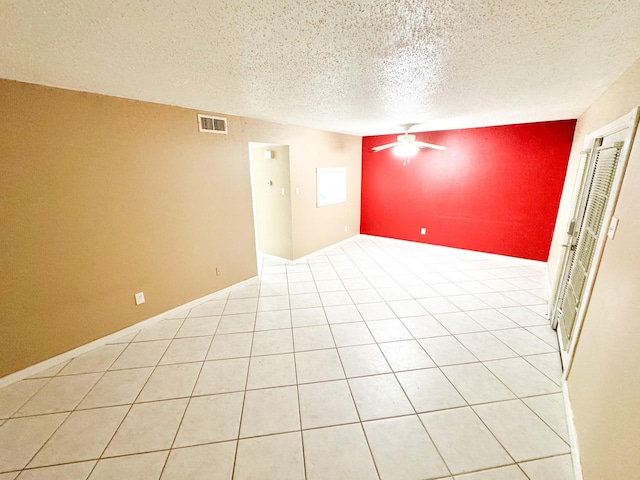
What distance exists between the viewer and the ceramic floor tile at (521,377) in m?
2.01

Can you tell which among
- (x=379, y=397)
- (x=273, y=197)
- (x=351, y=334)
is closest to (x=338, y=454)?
(x=379, y=397)

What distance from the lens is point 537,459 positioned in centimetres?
153

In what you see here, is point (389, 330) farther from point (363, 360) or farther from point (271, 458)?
point (271, 458)

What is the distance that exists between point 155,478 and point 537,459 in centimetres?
224

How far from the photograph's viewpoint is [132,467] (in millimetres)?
1507

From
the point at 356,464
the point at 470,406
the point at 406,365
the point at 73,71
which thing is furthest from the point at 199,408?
the point at 73,71

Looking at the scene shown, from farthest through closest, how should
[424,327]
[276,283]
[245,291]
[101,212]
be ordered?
1. [276,283]
2. [245,291]
3. [424,327]
4. [101,212]

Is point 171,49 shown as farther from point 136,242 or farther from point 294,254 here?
point 294,254

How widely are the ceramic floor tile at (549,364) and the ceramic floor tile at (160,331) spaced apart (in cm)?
355

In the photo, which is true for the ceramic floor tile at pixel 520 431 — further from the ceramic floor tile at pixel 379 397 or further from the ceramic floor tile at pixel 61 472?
the ceramic floor tile at pixel 61 472

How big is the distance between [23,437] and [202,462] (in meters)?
1.26

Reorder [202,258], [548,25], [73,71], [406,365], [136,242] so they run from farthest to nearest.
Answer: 1. [202,258]
2. [136,242]
3. [406,365]
4. [73,71]
5. [548,25]

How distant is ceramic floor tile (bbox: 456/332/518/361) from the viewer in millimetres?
2400

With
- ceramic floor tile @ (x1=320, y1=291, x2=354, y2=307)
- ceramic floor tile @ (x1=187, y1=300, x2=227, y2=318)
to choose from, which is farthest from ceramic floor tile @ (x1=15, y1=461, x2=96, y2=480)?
ceramic floor tile @ (x1=320, y1=291, x2=354, y2=307)
